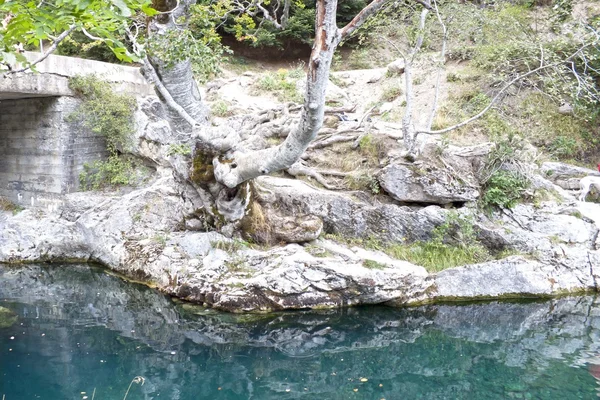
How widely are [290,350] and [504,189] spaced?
573 cm

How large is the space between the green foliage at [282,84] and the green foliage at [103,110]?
5.11 m

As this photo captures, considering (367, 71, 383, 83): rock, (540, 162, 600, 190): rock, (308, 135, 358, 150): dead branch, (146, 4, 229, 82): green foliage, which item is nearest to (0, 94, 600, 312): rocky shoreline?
(540, 162, 600, 190): rock

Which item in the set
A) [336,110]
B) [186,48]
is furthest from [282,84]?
[186,48]

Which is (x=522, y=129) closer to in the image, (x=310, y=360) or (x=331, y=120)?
(x=331, y=120)

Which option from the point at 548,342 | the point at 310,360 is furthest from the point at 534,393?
the point at 310,360

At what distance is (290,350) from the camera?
6.29 m

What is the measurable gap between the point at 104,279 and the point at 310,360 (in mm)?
5071

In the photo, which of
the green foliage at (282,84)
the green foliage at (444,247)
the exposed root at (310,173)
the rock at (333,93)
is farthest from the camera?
the green foliage at (282,84)

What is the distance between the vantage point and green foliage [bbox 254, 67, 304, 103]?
580 inches

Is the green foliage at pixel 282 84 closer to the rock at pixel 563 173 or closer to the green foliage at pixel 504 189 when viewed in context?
the green foliage at pixel 504 189

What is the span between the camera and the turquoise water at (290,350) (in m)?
5.29

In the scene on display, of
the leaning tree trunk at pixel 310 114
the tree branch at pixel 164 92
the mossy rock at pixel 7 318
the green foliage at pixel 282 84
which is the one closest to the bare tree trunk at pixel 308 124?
the leaning tree trunk at pixel 310 114

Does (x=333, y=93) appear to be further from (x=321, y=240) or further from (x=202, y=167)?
(x=202, y=167)

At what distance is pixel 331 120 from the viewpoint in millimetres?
11992
